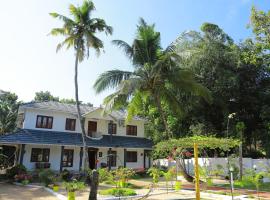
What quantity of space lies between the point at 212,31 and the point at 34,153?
21904mm

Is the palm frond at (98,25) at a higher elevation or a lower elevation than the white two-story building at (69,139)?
higher

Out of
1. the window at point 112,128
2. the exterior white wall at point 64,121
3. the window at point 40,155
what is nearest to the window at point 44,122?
the exterior white wall at point 64,121

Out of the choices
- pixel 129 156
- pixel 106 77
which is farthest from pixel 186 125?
pixel 106 77

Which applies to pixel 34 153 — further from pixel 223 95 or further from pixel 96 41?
pixel 223 95

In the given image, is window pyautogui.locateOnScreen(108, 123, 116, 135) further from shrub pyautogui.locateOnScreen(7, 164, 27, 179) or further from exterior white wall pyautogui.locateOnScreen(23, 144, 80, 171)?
shrub pyautogui.locateOnScreen(7, 164, 27, 179)

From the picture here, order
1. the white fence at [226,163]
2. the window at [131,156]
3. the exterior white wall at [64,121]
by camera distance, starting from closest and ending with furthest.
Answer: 1. the white fence at [226,163]
2. the exterior white wall at [64,121]
3. the window at [131,156]

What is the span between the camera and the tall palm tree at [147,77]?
1952 cm

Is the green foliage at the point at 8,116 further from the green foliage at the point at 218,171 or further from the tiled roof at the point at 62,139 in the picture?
the green foliage at the point at 218,171

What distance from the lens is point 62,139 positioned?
25.2 metres

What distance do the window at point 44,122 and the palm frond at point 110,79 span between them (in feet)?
28.6

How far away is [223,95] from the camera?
26391 mm

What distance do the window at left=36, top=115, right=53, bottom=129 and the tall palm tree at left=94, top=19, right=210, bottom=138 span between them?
8.57 m

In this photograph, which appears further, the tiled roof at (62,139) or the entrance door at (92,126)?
the entrance door at (92,126)

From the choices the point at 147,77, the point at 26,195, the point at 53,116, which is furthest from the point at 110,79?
the point at 26,195
